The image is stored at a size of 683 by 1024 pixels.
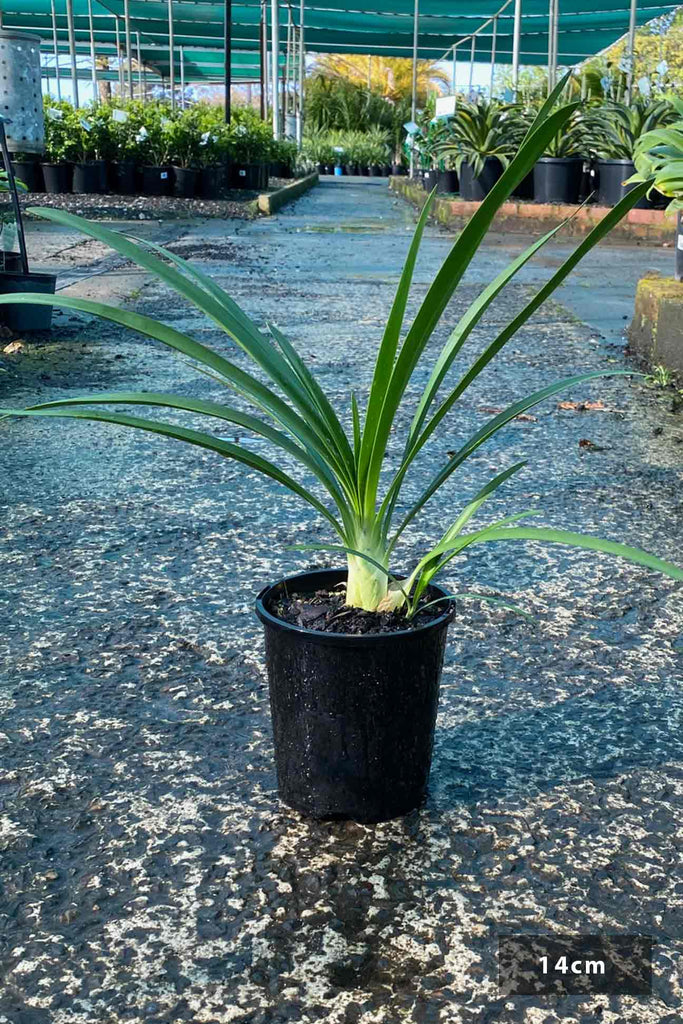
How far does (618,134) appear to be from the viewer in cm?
1038

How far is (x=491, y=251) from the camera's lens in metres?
9.03

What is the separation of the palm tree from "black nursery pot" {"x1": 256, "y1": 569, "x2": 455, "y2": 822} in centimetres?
4446

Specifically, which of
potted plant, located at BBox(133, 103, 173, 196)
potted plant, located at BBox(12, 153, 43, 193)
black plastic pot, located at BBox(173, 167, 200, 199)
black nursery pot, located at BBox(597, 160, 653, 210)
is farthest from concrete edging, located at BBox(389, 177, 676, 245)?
potted plant, located at BBox(12, 153, 43, 193)

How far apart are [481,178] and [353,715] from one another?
1053 centimetres

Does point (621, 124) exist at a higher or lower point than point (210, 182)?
higher

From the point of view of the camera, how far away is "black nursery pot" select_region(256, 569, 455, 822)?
134 cm

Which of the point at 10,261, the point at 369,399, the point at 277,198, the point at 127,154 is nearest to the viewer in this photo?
the point at 369,399

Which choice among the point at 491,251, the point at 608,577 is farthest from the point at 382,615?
the point at 491,251

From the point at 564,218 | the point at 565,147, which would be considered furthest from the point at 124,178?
the point at 564,218

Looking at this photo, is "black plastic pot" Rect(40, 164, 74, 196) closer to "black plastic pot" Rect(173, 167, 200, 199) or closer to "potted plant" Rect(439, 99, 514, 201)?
"black plastic pot" Rect(173, 167, 200, 199)

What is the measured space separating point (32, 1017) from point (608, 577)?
1.52 meters

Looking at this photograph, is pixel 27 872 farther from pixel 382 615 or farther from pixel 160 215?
pixel 160 215

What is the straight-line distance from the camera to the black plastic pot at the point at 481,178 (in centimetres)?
1107

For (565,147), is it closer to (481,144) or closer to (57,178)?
(481,144)
